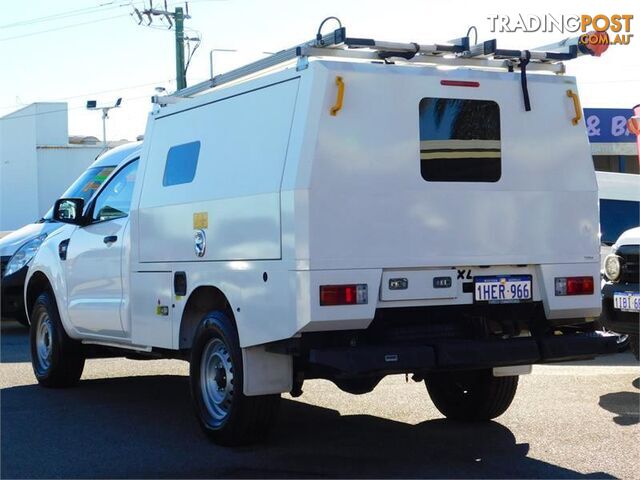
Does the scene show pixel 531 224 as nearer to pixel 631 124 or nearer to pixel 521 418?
pixel 521 418

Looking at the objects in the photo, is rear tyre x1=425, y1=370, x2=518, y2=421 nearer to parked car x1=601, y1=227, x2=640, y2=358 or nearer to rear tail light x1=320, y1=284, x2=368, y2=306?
rear tail light x1=320, y1=284, x2=368, y2=306

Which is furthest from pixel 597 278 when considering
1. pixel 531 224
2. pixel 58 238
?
pixel 58 238

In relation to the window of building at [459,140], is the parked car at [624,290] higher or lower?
lower

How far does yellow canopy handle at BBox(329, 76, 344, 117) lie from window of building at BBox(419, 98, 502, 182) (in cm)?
61

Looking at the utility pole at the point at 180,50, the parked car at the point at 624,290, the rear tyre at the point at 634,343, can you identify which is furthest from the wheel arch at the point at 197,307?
the utility pole at the point at 180,50

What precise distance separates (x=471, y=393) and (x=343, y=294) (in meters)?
2.20

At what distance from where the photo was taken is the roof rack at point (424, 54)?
6895mm

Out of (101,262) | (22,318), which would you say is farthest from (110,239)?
(22,318)

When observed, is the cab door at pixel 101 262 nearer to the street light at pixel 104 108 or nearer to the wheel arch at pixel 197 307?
the wheel arch at pixel 197 307

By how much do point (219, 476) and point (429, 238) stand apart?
1.95 meters

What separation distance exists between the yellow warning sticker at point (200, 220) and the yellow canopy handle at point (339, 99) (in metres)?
1.37

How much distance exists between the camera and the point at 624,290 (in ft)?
31.7

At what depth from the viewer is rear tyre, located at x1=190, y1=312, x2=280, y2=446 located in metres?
7.11

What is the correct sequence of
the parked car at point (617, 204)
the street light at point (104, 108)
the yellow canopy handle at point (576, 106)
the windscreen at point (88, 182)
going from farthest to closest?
1. the street light at point (104, 108)
2. the parked car at point (617, 204)
3. the windscreen at point (88, 182)
4. the yellow canopy handle at point (576, 106)
